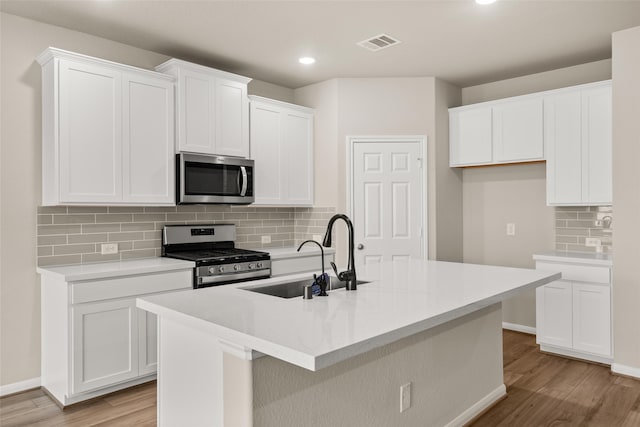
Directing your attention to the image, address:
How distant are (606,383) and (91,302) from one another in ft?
12.2

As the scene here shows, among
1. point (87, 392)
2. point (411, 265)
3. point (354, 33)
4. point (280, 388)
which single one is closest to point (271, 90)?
point (354, 33)

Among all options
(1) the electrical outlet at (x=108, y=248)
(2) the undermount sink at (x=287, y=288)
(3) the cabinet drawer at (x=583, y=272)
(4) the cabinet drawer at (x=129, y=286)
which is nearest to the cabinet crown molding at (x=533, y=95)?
(3) the cabinet drawer at (x=583, y=272)

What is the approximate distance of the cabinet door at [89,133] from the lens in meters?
3.08

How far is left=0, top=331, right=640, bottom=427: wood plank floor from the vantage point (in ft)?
8.91

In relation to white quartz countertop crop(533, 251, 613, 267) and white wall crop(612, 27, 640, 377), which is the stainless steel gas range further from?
white wall crop(612, 27, 640, 377)

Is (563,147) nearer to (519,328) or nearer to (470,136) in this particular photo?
(470,136)

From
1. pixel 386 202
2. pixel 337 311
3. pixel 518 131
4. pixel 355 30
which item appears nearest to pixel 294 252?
pixel 386 202

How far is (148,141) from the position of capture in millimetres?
3500

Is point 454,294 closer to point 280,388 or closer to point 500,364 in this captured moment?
point 280,388

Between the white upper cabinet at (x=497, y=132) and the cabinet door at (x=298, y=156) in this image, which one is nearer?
the white upper cabinet at (x=497, y=132)

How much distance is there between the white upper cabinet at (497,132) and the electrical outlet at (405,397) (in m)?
2.98

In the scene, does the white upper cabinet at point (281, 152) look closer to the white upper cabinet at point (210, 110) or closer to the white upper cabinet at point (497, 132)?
the white upper cabinet at point (210, 110)

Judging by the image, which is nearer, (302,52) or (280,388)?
(280,388)

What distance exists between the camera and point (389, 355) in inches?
82.7
